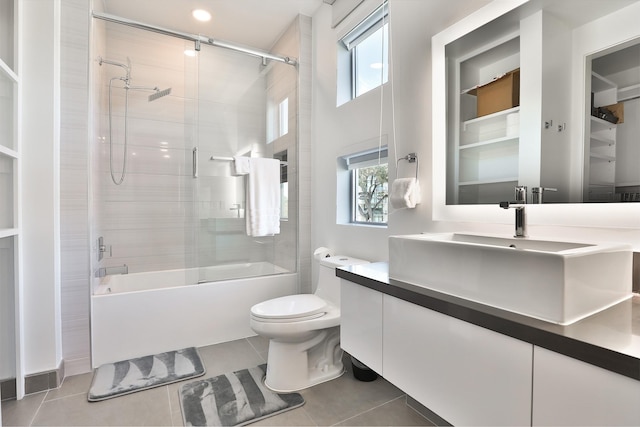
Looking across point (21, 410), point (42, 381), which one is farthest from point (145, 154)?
point (21, 410)

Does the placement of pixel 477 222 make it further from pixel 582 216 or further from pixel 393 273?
pixel 393 273

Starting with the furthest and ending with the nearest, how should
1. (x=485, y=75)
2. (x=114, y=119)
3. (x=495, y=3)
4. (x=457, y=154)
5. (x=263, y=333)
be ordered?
(x=114, y=119) → (x=263, y=333) → (x=457, y=154) → (x=485, y=75) → (x=495, y=3)

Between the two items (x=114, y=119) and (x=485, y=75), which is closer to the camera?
(x=485, y=75)

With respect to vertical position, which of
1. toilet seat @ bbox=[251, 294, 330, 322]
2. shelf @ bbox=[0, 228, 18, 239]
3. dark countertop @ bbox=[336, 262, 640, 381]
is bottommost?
toilet seat @ bbox=[251, 294, 330, 322]

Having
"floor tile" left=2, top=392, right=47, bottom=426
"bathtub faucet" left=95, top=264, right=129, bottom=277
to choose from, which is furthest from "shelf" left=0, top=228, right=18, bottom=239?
"floor tile" left=2, top=392, right=47, bottom=426

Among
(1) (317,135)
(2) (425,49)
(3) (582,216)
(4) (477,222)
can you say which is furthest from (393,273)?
(1) (317,135)

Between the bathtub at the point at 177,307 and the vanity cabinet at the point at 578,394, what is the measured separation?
7.16 feet

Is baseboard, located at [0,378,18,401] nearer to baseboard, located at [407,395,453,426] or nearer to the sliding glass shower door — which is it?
the sliding glass shower door

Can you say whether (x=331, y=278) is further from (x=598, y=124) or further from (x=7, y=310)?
(x=7, y=310)

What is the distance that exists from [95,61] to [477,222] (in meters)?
2.59

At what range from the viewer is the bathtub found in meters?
2.10

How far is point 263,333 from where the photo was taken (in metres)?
1.77

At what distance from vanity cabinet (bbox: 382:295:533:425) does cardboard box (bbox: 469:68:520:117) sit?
97 centimetres

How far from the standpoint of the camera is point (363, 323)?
122 cm
